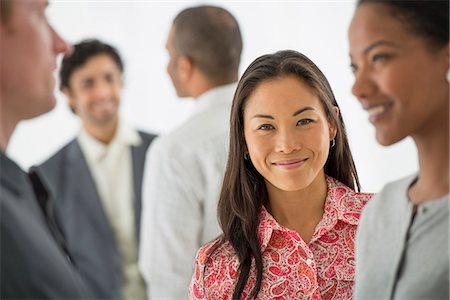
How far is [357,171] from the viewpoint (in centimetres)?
81

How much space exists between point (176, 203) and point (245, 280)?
15.8 inches

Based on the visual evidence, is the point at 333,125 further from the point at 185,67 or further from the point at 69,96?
the point at 69,96

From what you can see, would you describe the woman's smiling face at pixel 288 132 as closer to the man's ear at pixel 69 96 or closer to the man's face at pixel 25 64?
the man's face at pixel 25 64

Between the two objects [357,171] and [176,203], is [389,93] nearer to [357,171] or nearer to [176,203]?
[357,171]

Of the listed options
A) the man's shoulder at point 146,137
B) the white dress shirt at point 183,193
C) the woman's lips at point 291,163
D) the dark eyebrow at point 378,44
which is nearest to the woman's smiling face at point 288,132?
the woman's lips at point 291,163

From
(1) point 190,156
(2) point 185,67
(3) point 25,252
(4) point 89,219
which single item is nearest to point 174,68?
(2) point 185,67

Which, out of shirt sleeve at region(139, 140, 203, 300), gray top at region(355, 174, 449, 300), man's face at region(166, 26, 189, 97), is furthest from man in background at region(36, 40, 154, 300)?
gray top at region(355, 174, 449, 300)

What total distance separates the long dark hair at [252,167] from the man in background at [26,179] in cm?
15

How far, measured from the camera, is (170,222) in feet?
3.83

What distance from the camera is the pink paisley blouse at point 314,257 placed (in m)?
0.75

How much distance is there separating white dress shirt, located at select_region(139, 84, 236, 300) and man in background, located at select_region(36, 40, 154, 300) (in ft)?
1.75

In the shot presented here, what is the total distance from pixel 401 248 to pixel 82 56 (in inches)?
57.4

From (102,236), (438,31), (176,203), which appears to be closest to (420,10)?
(438,31)

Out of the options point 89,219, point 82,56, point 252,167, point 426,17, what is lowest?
point 89,219
